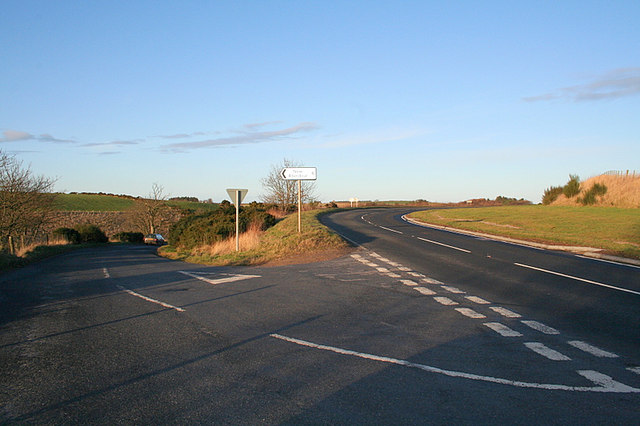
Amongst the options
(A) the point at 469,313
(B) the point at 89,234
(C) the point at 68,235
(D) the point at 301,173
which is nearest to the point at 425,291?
(A) the point at 469,313

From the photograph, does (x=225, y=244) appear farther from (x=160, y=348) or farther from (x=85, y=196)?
(x=85, y=196)

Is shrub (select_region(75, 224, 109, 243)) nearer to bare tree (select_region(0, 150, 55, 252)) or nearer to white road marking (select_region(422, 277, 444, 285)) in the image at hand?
bare tree (select_region(0, 150, 55, 252))

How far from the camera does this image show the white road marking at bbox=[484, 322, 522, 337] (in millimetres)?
6988

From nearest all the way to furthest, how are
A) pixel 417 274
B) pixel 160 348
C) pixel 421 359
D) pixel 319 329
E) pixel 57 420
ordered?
pixel 57 420, pixel 421 359, pixel 160 348, pixel 319 329, pixel 417 274

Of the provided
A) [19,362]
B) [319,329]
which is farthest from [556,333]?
[19,362]

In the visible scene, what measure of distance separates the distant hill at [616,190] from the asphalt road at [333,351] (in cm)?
3212

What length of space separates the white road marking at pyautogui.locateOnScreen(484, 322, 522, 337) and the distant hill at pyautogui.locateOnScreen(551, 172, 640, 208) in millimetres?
38008

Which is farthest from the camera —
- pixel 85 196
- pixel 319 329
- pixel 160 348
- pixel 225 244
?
pixel 85 196

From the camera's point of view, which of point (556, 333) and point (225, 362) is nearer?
point (225, 362)

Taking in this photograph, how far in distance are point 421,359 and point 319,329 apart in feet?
6.52

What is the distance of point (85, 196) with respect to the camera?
102562mm

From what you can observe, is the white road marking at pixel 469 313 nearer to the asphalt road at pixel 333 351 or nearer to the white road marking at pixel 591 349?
the asphalt road at pixel 333 351

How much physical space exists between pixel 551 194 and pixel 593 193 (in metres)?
8.32

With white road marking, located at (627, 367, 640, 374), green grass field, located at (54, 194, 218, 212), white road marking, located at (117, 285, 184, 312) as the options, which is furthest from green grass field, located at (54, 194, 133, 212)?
white road marking, located at (627, 367, 640, 374)
